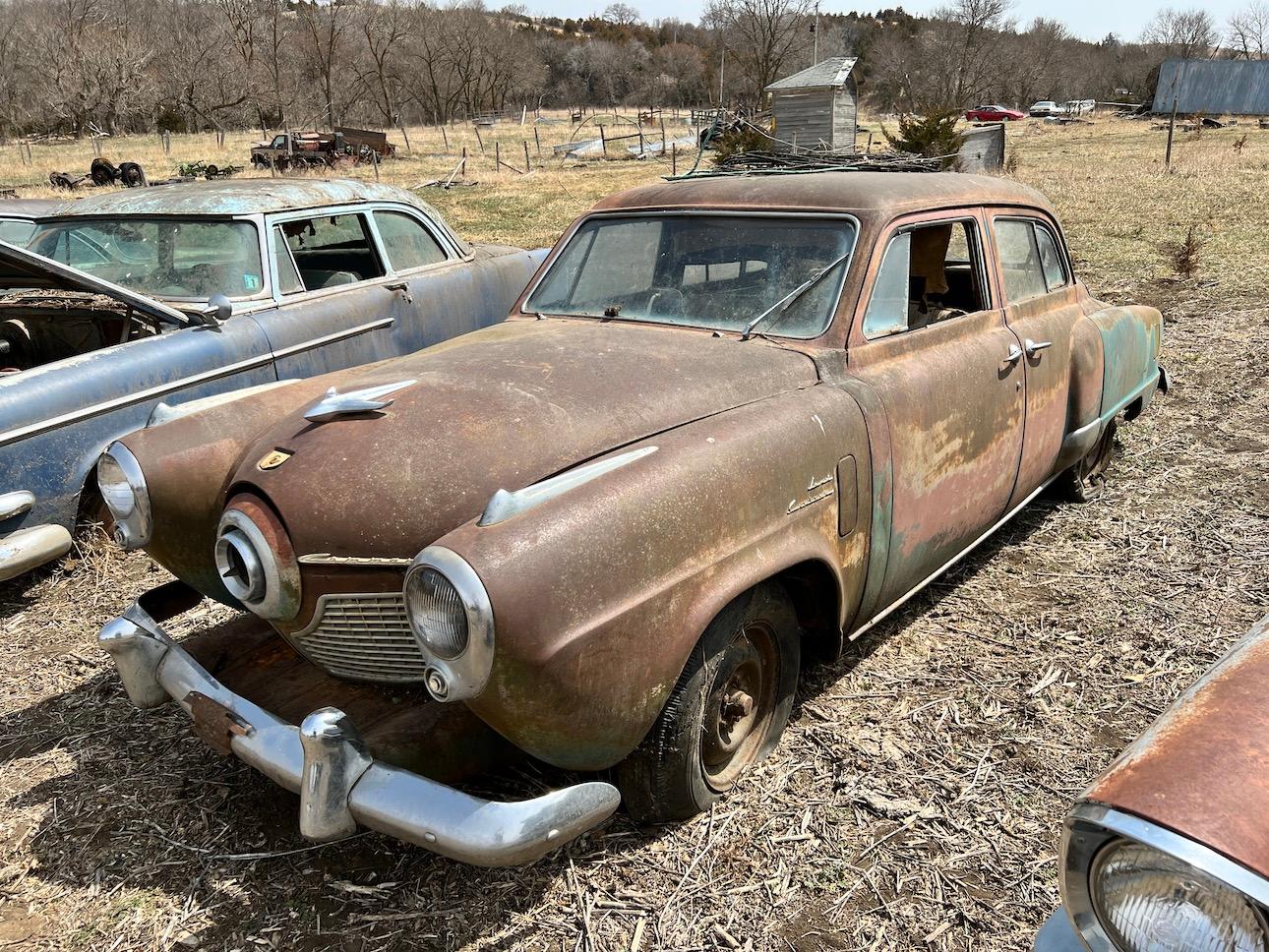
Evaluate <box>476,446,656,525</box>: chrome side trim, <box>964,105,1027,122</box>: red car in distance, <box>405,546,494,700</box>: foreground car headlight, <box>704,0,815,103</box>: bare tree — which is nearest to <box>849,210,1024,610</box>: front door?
<box>476,446,656,525</box>: chrome side trim

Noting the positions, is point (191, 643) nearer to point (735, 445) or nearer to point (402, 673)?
point (402, 673)

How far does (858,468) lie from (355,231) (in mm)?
4174

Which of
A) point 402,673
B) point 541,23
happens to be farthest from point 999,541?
point 541,23

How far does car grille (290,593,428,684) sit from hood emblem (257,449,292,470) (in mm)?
394

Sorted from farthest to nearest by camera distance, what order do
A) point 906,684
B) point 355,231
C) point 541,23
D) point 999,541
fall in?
point 541,23
point 355,231
point 999,541
point 906,684

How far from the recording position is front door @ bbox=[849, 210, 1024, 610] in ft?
10.0

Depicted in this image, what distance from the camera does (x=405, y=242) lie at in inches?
236

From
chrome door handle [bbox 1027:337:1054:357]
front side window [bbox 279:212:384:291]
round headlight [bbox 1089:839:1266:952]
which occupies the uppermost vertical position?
front side window [bbox 279:212:384:291]

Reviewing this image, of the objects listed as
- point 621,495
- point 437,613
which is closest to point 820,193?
point 621,495

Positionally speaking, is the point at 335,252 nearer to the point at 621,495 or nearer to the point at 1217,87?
the point at 621,495

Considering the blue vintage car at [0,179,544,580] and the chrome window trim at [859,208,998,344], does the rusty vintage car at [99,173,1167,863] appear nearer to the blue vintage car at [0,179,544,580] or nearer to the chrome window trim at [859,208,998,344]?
the chrome window trim at [859,208,998,344]

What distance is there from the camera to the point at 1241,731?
1414 mm

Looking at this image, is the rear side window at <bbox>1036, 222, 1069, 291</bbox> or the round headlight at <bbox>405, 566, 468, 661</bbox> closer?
the round headlight at <bbox>405, 566, 468, 661</bbox>

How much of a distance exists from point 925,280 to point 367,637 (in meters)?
2.89
